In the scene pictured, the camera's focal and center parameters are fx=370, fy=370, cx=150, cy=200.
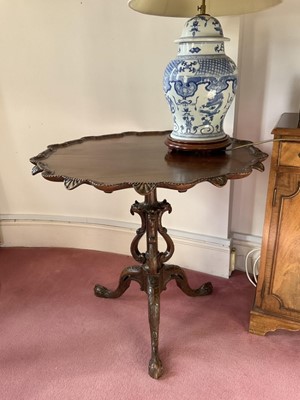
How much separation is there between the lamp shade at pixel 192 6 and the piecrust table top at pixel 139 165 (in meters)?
0.47

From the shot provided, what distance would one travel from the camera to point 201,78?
1120 millimetres

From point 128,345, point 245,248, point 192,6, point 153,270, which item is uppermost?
point 192,6

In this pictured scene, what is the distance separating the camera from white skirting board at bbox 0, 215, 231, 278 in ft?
6.19

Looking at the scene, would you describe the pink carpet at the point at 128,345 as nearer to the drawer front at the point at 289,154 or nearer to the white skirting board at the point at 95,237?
the white skirting board at the point at 95,237

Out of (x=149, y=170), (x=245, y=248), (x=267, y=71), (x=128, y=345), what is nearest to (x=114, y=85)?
(x=267, y=71)

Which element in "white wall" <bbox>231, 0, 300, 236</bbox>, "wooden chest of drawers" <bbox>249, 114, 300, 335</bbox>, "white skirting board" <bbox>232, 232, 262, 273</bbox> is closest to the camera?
"wooden chest of drawers" <bbox>249, 114, 300, 335</bbox>

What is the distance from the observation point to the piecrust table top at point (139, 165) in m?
1.00

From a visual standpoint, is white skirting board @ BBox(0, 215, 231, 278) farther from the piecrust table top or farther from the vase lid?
the vase lid

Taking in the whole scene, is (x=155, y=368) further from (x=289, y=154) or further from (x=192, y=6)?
(x=192, y=6)

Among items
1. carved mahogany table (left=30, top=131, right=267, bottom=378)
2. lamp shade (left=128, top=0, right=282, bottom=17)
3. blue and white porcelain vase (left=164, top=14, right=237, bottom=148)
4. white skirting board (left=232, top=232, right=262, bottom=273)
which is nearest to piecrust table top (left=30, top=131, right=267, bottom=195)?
carved mahogany table (left=30, top=131, right=267, bottom=378)

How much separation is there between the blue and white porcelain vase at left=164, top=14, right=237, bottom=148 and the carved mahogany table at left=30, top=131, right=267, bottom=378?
14 cm

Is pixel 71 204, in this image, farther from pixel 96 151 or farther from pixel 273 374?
pixel 273 374

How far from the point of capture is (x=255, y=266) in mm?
1850

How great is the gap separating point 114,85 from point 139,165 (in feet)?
2.61
